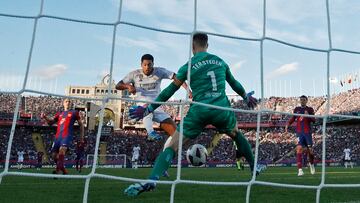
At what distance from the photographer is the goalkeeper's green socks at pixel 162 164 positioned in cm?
408

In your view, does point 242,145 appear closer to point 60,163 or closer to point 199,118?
point 199,118

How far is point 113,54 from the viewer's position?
11.3 ft

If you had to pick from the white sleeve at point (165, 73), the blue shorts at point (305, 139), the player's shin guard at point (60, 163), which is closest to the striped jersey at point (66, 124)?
the player's shin guard at point (60, 163)

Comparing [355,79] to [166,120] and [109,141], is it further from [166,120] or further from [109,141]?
[166,120]

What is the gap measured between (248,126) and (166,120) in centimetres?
2754

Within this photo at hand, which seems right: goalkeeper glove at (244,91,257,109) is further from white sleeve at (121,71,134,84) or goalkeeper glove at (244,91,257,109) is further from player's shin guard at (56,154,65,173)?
player's shin guard at (56,154,65,173)

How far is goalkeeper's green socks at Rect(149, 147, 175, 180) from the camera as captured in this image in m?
4.08

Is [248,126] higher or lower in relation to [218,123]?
higher

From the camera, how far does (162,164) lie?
163 inches

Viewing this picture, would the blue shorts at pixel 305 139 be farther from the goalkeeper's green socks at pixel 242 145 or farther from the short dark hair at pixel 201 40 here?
the short dark hair at pixel 201 40

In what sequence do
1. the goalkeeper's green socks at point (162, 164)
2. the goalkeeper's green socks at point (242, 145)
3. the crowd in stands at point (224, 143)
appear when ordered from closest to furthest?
the goalkeeper's green socks at point (162, 164) < the goalkeeper's green socks at point (242, 145) < the crowd in stands at point (224, 143)

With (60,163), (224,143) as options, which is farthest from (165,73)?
(224,143)

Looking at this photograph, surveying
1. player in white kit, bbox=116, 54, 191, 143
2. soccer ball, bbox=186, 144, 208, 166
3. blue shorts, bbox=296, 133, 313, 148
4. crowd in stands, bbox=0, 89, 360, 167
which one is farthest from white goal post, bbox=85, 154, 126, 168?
soccer ball, bbox=186, 144, 208, 166

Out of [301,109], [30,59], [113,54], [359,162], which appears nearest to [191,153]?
[113,54]
